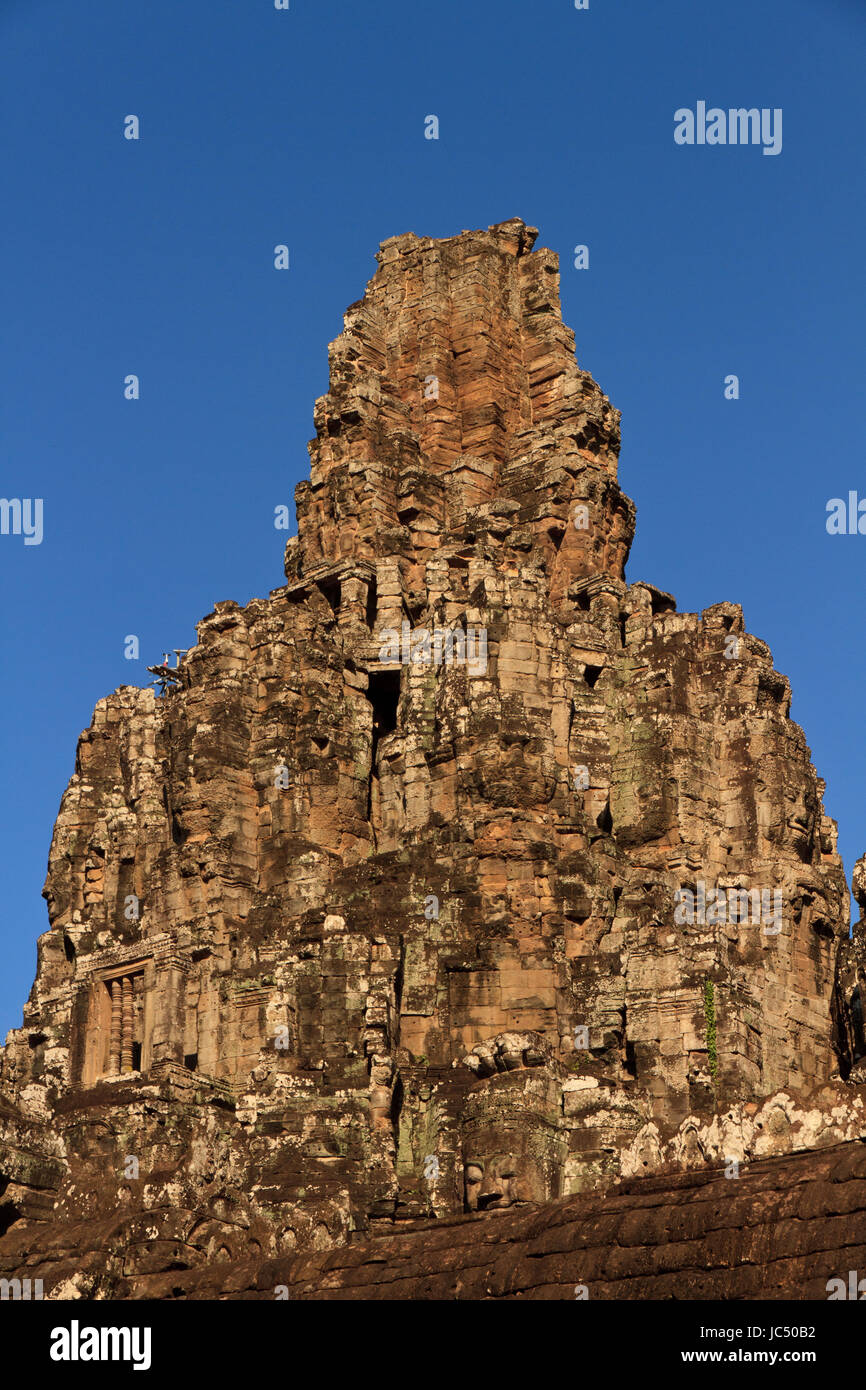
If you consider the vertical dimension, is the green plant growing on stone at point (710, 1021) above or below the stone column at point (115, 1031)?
below

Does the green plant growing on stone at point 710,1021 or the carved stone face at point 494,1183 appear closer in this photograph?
the carved stone face at point 494,1183

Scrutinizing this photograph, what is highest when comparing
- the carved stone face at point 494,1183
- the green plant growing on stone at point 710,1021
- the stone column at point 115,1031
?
the stone column at point 115,1031

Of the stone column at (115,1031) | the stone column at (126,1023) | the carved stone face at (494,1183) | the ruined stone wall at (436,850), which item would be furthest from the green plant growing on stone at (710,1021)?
the stone column at (115,1031)

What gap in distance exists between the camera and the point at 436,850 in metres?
50.0

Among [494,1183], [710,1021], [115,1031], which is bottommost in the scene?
[494,1183]

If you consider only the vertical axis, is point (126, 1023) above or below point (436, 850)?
below

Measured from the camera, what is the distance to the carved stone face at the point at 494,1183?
123ft

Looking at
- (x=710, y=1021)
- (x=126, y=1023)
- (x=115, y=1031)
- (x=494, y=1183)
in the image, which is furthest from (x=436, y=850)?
(x=494, y=1183)

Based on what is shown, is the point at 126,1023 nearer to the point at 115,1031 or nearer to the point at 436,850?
the point at 115,1031

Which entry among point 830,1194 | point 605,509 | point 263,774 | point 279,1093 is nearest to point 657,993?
point 279,1093

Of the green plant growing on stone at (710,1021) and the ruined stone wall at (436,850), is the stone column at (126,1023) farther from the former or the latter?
the green plant growing on stone at (710,1021)

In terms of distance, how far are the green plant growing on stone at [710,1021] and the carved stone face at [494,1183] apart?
6850 millimetres

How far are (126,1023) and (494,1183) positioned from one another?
18.1 meters
